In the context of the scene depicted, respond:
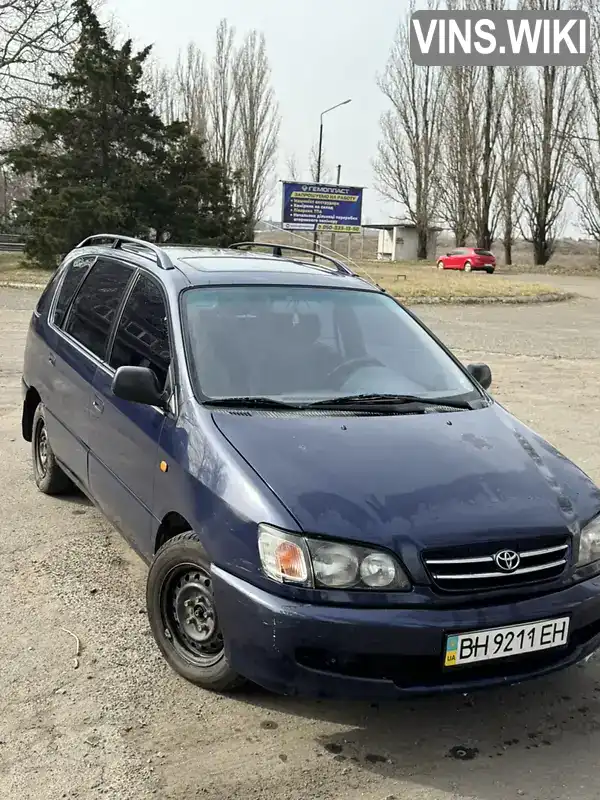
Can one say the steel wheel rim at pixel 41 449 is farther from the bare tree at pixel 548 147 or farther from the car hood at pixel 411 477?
the bare tree at pixel 548 147

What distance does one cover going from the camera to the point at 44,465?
5.65 meters

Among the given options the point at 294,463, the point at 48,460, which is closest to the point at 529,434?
the point at 294,463

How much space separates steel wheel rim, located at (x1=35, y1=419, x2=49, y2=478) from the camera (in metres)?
5.60

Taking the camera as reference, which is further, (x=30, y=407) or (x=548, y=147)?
(x=548, y=147)

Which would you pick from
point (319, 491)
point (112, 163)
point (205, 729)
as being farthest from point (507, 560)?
point (112, 163)

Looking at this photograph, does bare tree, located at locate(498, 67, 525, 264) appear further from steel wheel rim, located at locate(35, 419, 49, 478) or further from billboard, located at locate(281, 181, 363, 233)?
steel wheel rim, located at locate(35, 419, 49, 478)

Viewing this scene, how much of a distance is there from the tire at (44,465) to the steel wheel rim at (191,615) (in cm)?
231

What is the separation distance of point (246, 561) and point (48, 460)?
3.05 m

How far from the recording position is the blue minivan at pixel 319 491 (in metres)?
2.79

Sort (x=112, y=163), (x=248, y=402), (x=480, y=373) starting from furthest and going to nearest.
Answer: (x=112, y=163)
(x=480, y=373)
(x=248, y=402)

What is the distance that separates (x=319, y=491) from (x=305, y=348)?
1277mm

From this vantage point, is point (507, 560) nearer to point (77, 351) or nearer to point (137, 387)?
point (137, 387)

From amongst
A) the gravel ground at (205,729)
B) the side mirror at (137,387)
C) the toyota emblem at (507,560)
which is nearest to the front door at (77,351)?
the gravel ground at (205,729)

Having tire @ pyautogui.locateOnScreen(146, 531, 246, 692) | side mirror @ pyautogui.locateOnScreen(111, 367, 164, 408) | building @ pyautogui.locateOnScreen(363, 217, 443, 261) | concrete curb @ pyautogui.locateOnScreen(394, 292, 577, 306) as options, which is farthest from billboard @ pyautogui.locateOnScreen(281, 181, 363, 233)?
tire @ pyautogui.locateOnScreen(146, 531, 246, 692)
